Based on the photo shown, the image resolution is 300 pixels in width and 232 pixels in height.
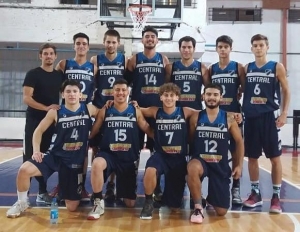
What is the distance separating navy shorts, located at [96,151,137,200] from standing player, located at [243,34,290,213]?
1267 mm

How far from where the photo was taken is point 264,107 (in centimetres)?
437

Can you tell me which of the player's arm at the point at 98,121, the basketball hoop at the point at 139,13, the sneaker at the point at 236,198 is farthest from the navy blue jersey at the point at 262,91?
the basketball hoop at the point at 139,13

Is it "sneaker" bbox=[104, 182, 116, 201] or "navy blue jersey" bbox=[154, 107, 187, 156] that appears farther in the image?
"sneaker" bbox=[104, 182, 116, 201]

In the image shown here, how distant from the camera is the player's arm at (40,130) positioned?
4.03 meters

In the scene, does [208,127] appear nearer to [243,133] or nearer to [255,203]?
[243,133]

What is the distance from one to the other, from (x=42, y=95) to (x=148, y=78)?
122cm

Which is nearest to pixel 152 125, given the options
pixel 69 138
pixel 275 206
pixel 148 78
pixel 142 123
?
pixel 142 123

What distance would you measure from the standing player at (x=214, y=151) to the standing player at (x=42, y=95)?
1.62 metres

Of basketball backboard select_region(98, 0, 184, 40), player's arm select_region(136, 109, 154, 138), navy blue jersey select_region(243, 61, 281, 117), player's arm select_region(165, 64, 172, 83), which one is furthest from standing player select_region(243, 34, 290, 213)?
basketball backboard select_region(98, 0, 184, 40)

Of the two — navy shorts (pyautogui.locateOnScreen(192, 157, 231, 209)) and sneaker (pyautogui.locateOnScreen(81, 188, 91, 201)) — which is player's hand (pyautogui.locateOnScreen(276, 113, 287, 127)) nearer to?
navy shorts (pyautogui.locateOnScreen(192, 157, 231, 209))

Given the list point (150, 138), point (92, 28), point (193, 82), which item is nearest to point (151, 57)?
point (193, 82)

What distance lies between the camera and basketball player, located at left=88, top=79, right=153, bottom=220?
4.18 metres

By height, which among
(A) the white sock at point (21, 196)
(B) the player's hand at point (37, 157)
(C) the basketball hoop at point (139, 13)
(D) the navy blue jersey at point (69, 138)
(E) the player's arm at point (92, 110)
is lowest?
(A) the white sock at point (21, 196)

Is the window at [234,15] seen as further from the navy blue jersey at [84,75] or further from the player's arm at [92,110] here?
the player's arm at [92,110]
